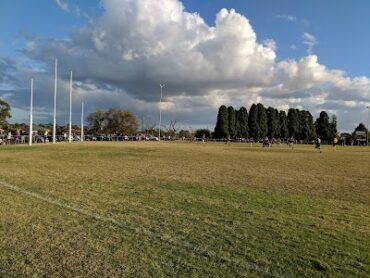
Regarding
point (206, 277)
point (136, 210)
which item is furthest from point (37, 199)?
point (206, 277)

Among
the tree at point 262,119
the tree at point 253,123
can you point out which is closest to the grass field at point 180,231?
the tree at point 253,123

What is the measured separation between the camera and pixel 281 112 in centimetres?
12650

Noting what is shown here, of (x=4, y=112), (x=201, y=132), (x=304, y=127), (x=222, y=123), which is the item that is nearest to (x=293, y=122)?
(x=304, y=127)

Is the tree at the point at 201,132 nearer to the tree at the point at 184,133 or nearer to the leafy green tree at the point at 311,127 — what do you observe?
the tree at the point at 184,133

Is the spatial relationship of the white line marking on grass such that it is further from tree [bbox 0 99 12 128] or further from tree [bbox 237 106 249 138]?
tree [bbox 237 106 249 138]

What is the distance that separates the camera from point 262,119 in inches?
4764

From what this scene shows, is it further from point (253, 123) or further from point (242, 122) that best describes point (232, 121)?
point (253, 123)

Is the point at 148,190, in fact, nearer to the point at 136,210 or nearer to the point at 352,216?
the point at 136,210

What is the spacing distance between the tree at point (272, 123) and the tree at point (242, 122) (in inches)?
294

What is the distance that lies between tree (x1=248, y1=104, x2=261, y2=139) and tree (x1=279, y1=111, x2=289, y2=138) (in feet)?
31.2

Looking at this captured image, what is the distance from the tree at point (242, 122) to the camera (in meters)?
118

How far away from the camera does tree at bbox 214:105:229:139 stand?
113 meters

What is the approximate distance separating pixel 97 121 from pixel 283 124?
53.6 meters

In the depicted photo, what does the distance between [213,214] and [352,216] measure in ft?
10.1
